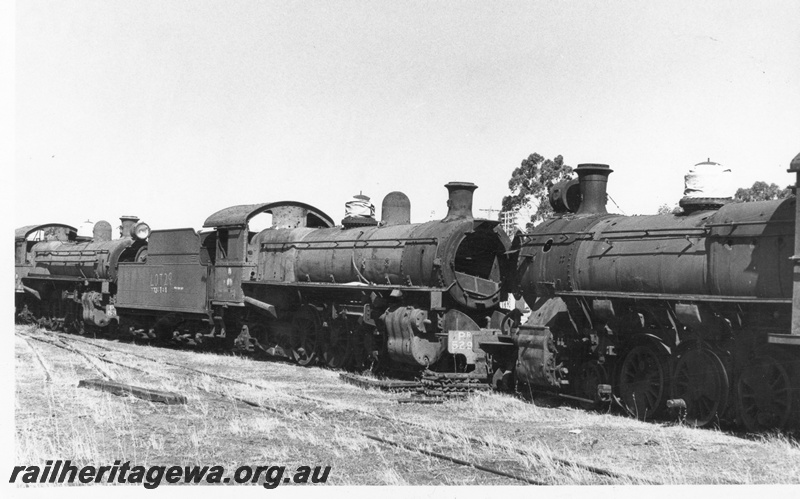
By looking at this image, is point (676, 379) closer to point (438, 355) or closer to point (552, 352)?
point (552, 352)

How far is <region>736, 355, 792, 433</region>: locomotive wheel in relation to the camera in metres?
10.4

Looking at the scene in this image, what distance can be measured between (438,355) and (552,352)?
2867 mm

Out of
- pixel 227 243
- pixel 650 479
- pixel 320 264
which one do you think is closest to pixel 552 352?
pixel 650 479

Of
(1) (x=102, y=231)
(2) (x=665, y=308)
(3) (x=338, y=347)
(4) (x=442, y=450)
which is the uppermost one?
(1) (x=102, y=231)

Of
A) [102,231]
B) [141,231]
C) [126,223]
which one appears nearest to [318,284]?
[141,231]

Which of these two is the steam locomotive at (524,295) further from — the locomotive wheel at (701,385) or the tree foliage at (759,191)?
the tree foliage at (759,191)

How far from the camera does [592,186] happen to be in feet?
46.5

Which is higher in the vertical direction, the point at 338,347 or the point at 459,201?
the point at 459,201

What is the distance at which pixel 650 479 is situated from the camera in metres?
8.08

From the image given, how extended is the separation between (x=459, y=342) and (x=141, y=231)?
1470 centimetres

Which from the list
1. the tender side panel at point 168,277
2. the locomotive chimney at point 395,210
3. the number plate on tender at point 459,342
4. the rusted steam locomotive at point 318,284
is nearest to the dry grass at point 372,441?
the number plate on tender at point 459,342

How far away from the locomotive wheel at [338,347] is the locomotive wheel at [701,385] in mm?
8132

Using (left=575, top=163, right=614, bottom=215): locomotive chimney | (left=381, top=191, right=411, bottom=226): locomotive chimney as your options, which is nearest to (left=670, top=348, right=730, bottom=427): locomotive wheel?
(left=575, top=163, right=614, bottom=215): locomotive chimney

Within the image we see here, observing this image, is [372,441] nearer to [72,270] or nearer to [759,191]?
[72,270]
